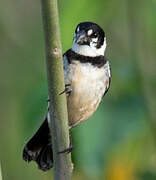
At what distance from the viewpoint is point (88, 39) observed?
10.2 ft

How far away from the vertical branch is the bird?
82 cm

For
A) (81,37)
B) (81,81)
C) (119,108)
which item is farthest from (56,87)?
(81,37)

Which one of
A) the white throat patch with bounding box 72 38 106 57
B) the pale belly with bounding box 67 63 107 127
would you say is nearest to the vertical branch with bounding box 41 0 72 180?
the pale belly with bounding box 67 63 107 127

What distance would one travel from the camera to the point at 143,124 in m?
2.71

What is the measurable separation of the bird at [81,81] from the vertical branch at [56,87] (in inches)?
32.4

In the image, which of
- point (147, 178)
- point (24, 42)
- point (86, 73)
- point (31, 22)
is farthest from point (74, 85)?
point (31, 22)

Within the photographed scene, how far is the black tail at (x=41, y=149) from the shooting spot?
3.04m

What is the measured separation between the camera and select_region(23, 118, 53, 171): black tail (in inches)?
120

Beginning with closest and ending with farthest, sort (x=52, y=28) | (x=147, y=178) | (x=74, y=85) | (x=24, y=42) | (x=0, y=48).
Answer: (x=52, y=28) < (x=147, y=178) < (x=74, y=85) < (x=24, y=42) < (x=0, y=48)

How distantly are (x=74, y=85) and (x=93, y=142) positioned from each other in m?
0.34

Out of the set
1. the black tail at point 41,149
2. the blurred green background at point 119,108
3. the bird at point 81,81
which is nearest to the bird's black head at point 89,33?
the bird at point 81,81

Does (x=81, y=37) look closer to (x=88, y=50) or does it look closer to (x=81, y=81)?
(x=88, y=50)

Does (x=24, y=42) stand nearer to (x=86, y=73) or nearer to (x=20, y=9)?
(x=20, y=9)

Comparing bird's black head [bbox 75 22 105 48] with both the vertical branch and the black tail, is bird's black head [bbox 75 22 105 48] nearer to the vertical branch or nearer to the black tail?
the black tail
